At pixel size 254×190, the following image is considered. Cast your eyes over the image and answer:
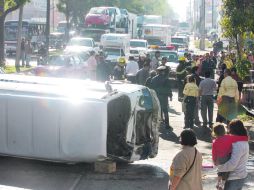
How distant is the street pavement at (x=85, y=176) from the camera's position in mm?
10812

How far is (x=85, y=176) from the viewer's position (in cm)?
1155

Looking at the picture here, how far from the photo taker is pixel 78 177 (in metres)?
11.4

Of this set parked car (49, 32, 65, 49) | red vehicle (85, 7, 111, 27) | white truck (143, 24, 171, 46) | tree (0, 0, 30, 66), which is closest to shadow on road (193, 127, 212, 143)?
tree (0, 0, 30, 66)

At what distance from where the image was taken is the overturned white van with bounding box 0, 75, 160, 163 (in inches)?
432

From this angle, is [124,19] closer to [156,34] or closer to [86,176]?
[156,34]

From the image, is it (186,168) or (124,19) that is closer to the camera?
(186,168)

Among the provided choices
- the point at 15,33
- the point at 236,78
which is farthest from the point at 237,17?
the point at 15,33

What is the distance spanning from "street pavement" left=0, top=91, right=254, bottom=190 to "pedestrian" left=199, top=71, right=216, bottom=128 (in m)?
3.43

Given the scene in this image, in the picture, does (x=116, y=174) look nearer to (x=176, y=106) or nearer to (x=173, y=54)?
(x=176, y=106)

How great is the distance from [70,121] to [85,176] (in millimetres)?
1147

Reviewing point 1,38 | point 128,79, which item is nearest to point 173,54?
point 1,38

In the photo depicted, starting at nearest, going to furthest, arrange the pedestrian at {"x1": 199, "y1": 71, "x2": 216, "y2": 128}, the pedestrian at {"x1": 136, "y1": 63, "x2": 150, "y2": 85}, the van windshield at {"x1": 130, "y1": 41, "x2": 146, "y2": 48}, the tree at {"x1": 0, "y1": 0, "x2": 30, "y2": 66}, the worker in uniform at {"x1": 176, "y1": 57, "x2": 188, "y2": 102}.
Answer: the pedestrian at {"x1": 199, "y1": 71, "x2": 216, "y2": 128}
the pedestrian at {"x1": 136, "y1": 63, "x2": 150, "y2": 85}
the worker in uniform at {"x1": 176, "y1": 57, "x2": 188, "y2": 102}
the tree at {"x1": 0, "y1": 0, "x2": 30, "y2": 66}
the van windshield at {"x1": 130, "y1": 41, "x2": 146, "y2": 48}

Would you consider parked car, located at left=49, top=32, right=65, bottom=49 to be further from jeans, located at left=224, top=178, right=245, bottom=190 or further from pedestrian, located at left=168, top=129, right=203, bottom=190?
pedestrian, located at left=168, top=129, right=203, bottom=190

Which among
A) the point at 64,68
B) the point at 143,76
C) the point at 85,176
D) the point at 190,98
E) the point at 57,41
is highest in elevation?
the point at 57,41
